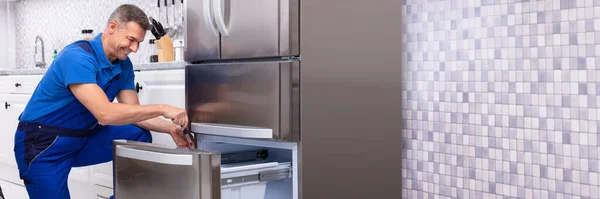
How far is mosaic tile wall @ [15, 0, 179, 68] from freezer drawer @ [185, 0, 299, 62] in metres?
1.47

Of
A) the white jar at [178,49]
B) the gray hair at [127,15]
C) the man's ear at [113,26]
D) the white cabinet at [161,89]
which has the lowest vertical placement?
the white cabinet at [161,89]

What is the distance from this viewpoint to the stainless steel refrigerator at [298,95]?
5.63 ft

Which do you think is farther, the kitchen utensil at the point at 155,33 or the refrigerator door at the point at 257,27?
the kitchen utensil at the point at 155,33

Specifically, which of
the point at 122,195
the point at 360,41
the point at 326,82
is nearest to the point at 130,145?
the point at 122,195

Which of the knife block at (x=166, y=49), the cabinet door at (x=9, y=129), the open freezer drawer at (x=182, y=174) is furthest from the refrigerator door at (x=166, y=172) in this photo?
the cabinet door at (x=9, y=129)

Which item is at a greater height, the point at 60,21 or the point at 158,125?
the point at 60,21

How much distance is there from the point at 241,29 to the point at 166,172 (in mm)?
478

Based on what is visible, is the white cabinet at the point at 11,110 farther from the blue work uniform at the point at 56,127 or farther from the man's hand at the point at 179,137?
the man's hand at the point at 179,137

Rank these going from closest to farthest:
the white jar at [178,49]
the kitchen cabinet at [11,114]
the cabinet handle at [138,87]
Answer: the cabinet handle at [138,87], the white jar at [178,49], the kitchen cabinet at [11,114]

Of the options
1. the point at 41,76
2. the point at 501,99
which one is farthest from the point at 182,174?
the point at 41,76

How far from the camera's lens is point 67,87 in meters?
2.15

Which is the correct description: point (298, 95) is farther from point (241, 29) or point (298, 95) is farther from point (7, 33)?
point (7, 33)

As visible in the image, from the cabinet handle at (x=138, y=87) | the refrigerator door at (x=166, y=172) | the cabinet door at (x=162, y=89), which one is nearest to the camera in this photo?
the refrigerator door at (x=166, y=172)

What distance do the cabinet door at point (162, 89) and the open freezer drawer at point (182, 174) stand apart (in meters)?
0.54
